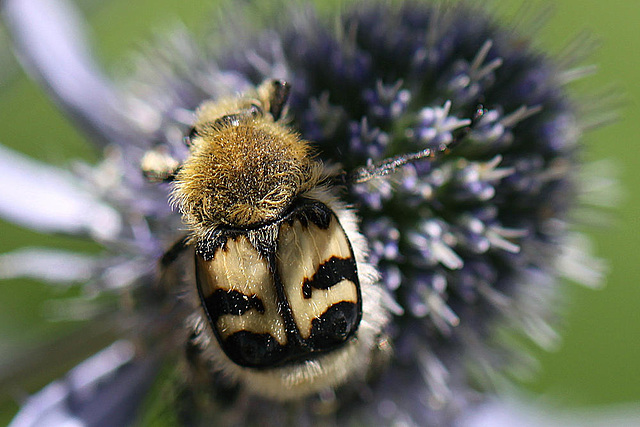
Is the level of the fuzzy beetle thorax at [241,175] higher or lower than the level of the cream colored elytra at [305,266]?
higher

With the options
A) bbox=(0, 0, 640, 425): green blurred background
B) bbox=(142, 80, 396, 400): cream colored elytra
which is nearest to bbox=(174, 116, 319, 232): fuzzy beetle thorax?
bbox=(142, 80, 396, 400): cream colored elytra

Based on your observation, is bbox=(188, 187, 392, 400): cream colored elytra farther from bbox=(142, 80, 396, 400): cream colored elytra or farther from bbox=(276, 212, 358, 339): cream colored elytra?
bbox=(276, 212, 358, 339): cream colored elytra

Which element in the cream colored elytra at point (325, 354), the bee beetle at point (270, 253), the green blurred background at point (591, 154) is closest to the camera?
the bee beetle at point (270, 253)

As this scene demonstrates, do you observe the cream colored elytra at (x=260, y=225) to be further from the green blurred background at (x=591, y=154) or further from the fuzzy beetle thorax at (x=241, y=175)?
the green blurred background at (x=591, y=154)

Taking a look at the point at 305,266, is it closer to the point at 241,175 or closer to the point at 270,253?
the point at 270,253

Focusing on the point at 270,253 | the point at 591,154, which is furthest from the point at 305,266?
the point at 591,154

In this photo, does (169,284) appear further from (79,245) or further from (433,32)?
(79,245)

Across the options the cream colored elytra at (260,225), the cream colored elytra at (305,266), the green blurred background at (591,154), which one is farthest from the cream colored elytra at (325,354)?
the green blurred background at (591,154)
